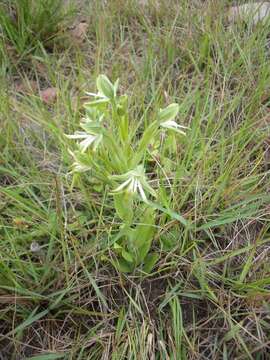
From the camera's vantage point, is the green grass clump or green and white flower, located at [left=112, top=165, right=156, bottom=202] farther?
the green grass clump

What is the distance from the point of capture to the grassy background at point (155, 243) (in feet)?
3.58

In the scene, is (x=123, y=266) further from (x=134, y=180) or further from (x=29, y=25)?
(x=29, y=25)

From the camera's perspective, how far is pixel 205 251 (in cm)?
122

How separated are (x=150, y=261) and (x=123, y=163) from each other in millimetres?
302

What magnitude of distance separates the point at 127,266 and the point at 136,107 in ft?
2.21

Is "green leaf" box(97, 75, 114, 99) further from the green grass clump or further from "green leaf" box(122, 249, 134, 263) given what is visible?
the green grass clump

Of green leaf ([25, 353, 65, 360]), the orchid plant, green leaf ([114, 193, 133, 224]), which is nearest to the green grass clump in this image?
the orchid plant

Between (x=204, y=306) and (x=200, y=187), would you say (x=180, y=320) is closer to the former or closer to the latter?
(x=204, y=306)

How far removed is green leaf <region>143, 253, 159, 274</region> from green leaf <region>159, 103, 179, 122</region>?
38cm

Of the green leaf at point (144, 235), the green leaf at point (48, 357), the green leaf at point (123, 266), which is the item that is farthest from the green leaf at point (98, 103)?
the green leaf at point (48, 357)

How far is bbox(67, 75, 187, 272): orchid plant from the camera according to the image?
984mm

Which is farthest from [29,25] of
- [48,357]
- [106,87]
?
[48,357]

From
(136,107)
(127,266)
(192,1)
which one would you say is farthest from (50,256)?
(192,1)

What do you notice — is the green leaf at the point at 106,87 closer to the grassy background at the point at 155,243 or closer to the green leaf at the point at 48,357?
the grassy background at the point at 155,243
